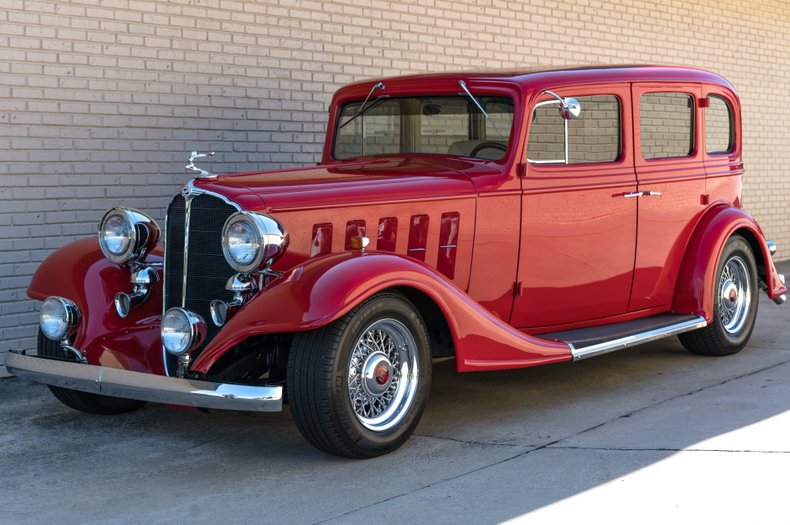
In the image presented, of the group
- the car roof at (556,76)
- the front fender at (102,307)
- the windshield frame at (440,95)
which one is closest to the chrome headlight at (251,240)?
the front fender at (102,307)

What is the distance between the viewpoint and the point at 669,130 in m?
6.61

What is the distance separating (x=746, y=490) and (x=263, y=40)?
5.01 m

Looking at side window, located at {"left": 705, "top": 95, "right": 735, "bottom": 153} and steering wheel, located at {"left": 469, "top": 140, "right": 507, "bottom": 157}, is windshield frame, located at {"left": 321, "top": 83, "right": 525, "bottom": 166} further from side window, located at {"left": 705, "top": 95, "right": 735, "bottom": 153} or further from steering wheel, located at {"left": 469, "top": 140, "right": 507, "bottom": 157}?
side window, located at {"left": 705, "top": 95, "right": 735, "bottom": 153}

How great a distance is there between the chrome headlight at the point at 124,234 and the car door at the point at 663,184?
2895mm

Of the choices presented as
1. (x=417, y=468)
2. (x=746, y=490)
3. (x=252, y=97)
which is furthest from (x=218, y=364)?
(x=252, y=97)

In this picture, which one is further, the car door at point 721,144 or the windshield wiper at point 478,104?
the car door at point 721,144

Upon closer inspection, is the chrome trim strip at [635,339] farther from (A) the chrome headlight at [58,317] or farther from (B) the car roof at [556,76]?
(A) the chrome headlight at [58,317]

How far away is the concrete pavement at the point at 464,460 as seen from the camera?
3.96 metres

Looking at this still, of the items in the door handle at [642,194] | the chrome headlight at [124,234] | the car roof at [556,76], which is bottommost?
the chrome headlight at [124,234]

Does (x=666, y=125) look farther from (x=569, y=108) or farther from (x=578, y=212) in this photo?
(x=569, y=108)

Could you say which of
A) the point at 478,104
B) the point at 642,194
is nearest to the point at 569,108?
the point at 478,104

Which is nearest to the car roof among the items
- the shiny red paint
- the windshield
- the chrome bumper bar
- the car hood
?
the shiny red paint

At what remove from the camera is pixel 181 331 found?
15.0 feet

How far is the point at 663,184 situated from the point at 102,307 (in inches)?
134
